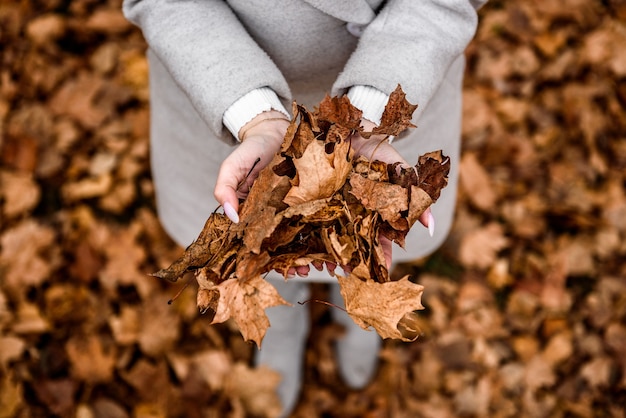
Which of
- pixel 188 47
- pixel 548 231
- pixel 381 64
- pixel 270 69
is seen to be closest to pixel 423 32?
pixel 381 64

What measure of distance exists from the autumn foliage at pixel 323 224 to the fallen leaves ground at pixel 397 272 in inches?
43.1

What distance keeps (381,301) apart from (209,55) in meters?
0.59

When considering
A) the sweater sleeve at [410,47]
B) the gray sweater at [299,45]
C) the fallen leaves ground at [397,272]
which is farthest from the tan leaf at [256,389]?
the sweater sleeve at [410,47]

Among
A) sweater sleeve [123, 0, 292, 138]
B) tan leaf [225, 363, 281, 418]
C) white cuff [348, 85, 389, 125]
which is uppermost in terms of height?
sweater sleeve [123, 0, 292, 138]

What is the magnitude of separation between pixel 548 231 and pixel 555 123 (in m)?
0.53

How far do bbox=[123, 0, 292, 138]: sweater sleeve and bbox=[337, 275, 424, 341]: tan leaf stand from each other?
415 millimetres

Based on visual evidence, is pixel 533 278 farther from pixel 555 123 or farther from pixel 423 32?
pixel 423 32

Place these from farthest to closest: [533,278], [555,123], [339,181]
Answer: [555,123]
[533,278]
[339,181]

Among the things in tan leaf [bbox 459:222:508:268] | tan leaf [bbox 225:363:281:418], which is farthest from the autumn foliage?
tan leaf [bbox 459:222:508:268]

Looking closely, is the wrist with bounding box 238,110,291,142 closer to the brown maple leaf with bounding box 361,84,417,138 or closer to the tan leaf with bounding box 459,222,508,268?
the brown maple leaf with bounding box 361,84,417,138

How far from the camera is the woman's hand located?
3.26 ft

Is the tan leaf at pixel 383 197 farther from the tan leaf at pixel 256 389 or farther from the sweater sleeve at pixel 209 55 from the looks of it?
the tan leaf at pixel 256 389

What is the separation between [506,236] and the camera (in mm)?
2301

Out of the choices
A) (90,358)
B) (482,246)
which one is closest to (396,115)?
(482,246)
